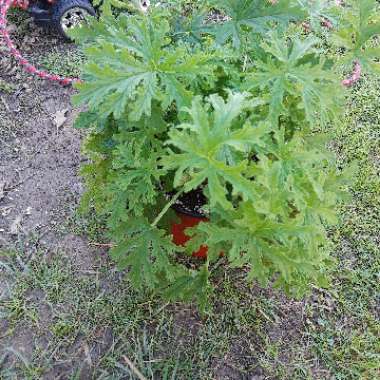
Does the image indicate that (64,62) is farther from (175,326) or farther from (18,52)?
(175,326)

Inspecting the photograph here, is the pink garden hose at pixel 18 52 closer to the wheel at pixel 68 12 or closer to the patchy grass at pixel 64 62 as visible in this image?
the patchy grass at pixel 64 62

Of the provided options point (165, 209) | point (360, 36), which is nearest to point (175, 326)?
point (165, 209)

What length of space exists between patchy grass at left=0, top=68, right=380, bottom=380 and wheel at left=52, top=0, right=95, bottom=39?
170 centimetres

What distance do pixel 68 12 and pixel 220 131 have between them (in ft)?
8.31

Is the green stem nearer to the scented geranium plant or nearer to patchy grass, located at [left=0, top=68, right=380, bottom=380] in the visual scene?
the scented geranium plant

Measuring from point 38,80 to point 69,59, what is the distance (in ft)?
0.97

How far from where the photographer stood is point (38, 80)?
389cm

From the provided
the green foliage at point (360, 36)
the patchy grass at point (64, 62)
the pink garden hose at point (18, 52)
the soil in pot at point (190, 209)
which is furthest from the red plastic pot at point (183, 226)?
the patchy grass at point (64, 62)

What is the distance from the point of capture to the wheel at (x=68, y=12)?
382 centimetres

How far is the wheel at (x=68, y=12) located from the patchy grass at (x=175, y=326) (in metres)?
1.70

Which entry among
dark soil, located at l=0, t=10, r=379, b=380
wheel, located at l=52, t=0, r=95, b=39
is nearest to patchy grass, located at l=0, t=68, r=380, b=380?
dark soil, located at l=0, t=10, r=379, b=380

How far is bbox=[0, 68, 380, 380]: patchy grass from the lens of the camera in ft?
8.96

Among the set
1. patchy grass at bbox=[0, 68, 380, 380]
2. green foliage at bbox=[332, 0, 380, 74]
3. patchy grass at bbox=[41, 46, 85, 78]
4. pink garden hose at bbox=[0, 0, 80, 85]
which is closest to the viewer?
green foliage at bbox=[332, 0, 380, 74]

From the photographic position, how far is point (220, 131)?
185cm
